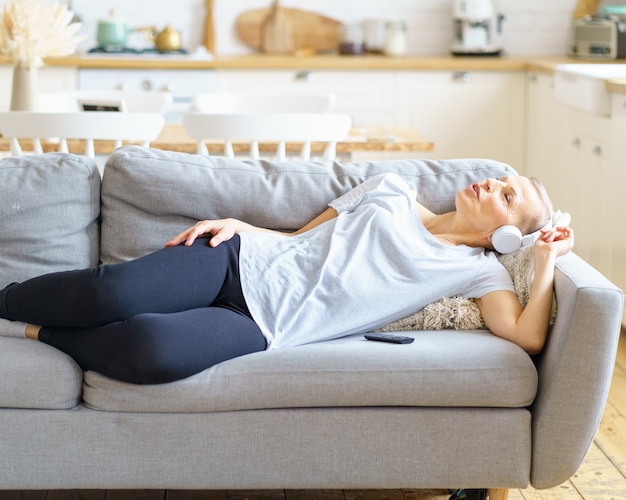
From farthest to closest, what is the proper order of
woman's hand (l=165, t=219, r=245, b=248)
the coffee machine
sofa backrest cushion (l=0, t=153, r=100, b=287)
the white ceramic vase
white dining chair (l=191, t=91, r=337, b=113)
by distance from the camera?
1. the coffee machine
2. white dining chair (l=191, t=91, r=337, b=113)
3. the white ceramic vase
4. sofa backrest cushion (l=0, t=153, r=100, b=287)
5. woman's hand (l=165, t=219, r=245, b=248)

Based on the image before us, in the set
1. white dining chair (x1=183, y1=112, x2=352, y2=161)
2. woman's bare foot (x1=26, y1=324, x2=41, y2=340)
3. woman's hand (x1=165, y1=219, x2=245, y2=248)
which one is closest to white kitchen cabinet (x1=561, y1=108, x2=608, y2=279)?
white dining chair (x1=183, y1=112, x2=352, y2=161)

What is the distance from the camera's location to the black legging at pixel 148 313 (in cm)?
211

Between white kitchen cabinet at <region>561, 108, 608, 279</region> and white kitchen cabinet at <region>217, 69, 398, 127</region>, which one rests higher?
white kitchen cabinet at <region>217, 69, 398, 127</region>

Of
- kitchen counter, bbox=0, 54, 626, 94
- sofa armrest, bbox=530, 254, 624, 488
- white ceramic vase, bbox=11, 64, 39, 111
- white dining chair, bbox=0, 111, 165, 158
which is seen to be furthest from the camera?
kitchen counter, bbox=0, 54, 626, 94

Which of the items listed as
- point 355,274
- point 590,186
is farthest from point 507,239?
point 590,186

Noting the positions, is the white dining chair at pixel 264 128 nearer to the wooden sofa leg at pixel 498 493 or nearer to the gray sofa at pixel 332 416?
the gray sofa at pixel 332 416

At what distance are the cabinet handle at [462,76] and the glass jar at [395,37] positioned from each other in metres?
0.44

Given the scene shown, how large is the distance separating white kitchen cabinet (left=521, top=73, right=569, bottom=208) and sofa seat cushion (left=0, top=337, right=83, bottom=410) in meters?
3.03

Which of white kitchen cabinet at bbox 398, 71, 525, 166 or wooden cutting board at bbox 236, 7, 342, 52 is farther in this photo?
wooden cutting board at bbox 236, 7, 342, 52

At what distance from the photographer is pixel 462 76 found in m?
5.30

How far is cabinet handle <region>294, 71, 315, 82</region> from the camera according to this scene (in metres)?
5.24

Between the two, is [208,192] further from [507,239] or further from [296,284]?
[507,239]

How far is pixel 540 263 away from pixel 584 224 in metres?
2.09

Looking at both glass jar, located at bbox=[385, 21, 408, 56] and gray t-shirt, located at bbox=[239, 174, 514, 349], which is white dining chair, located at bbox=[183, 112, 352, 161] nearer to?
gray t-shirt, located at bbox=[239, 174, 514, 349]
